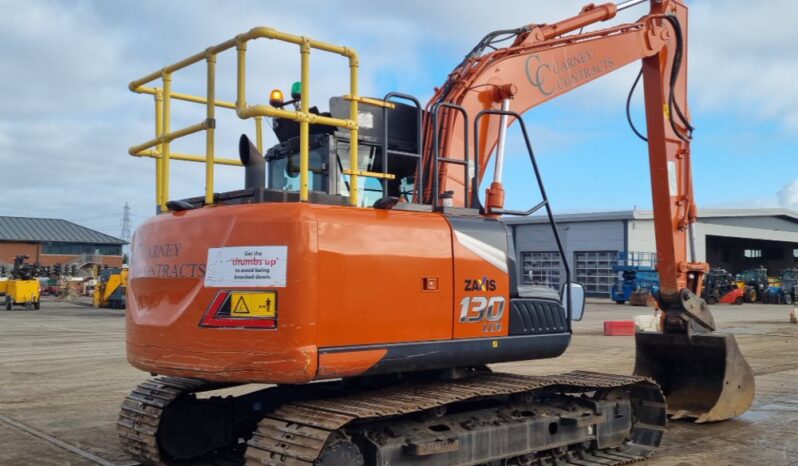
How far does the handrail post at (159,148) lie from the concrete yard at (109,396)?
2.45 m

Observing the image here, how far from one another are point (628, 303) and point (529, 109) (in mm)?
33727

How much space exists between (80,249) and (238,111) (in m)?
66.2

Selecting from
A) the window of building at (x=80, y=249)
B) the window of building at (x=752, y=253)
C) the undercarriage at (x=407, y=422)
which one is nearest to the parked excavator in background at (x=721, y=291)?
the window of building at (x=752, y=253)

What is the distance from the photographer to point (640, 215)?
145ft

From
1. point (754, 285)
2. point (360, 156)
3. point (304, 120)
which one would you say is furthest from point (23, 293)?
point (754, 285)

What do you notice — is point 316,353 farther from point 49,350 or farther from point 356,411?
point 49,350

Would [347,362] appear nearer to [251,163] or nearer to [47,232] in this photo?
[251,163]

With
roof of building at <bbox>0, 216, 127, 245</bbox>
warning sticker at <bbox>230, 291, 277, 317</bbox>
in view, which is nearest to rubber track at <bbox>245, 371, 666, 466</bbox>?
warning sticker at <bbox>230, 291, 277, 317</bbox>

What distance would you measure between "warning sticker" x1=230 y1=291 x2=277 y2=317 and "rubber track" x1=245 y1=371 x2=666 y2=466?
742mm

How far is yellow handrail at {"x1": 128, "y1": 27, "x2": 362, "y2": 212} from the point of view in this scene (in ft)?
16.3

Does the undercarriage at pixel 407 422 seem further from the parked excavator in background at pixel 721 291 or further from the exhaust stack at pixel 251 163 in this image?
the parked excavator in background at pixel 721 291

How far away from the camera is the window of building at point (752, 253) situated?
193 ft

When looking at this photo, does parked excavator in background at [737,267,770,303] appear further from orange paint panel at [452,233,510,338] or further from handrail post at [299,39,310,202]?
handrail post at [299,39,310,202]

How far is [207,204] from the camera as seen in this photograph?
549cm
